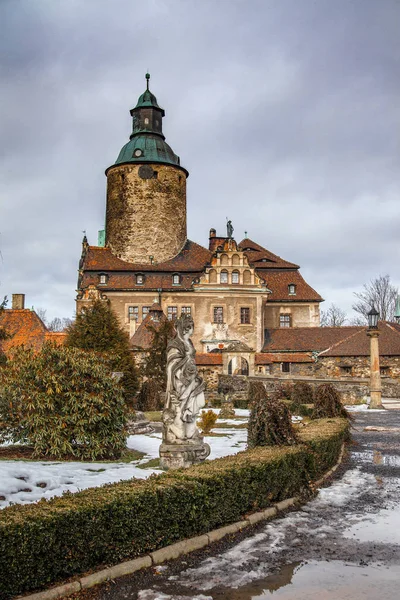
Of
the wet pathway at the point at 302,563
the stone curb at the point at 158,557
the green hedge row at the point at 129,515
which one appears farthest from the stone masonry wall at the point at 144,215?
the stone curb at the point at 158,557

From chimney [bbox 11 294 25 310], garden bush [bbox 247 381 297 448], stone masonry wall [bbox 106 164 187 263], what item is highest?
stone masonry wall [bbox 106 164 187 263]

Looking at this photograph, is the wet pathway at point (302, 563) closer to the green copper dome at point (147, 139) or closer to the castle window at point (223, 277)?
the castle window at point (223, 277)

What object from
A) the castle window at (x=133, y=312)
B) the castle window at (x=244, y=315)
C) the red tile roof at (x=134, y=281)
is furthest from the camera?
the red tile roof at (x=134, y=281)

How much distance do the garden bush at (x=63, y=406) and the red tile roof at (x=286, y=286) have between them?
36.0m

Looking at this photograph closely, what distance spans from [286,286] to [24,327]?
20.8 m

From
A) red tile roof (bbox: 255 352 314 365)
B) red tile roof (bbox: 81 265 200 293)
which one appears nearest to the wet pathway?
red tile roof (bbox: 255 352 314 365)

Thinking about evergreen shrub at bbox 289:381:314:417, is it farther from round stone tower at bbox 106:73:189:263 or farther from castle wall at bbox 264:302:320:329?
round stone tower at bbox 106:73:189:263

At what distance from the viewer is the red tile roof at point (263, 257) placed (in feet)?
164

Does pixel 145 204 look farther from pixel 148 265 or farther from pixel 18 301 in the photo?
pixel 18 301

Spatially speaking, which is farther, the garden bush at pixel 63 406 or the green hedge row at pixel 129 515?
the garden bush at pixel 63 406

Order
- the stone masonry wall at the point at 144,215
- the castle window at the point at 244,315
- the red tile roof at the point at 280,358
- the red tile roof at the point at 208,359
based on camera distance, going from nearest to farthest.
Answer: the red tile roof at the point at 208,359
the red tile roof at the point at 280,358
the castle window at the point at 244,315
the stone masonry wall at the point at 144,215

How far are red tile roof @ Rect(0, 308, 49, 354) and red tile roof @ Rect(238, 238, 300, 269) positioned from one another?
17878mm

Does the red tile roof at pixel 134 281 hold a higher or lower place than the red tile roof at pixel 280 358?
higher

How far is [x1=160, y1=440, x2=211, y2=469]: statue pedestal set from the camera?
401 inches
